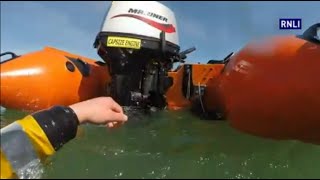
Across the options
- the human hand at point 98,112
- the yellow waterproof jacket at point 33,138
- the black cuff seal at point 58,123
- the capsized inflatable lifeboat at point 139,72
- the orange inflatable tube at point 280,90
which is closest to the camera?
the yellow waterproof jacket at point 33,138

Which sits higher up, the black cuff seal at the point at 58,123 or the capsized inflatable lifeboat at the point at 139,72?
the black cuff seal at the point at 58,123

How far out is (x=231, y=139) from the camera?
271 centimetres

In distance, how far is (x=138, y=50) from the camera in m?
3.68

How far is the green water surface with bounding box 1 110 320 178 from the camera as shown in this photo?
1720mm

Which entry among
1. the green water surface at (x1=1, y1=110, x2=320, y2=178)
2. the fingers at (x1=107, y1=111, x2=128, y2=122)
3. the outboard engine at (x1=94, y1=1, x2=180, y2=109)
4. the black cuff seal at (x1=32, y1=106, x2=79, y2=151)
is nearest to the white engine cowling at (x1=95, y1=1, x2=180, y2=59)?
the outboard engine at (x1=94, y1=1, x2=180, y2=109)

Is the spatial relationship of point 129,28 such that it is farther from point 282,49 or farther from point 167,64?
point 282,49

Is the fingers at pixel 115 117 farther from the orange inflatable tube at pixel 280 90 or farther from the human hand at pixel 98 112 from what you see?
the orange inflatable tube at pixel 280 90

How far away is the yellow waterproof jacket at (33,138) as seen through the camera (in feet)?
4.73

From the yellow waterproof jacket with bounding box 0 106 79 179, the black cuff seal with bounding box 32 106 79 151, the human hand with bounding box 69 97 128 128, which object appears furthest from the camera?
the human hand with bounding box 69 97 128 128

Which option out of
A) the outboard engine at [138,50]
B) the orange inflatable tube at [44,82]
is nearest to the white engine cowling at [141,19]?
the outboard engine at [138,50]

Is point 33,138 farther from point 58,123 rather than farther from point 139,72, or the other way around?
point 139,72

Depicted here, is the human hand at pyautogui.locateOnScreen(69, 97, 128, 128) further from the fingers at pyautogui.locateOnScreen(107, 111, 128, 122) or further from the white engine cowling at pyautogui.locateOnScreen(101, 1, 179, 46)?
the white engine cowling at pyautogui.locateOnScreen(101, 1, 179, 46)

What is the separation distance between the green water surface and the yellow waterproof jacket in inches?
4.1

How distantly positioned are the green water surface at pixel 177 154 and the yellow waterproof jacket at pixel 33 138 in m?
0.10
